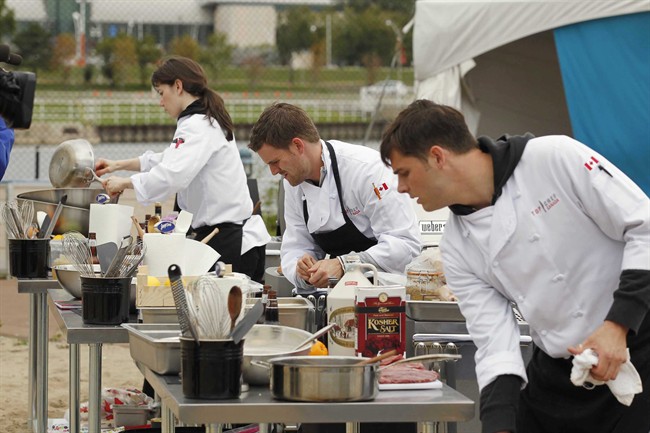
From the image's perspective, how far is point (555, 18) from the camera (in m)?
8.87

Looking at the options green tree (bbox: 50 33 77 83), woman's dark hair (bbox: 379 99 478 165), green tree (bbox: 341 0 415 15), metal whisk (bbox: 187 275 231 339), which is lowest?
metal whisk (bbox: 187 275 231 339)

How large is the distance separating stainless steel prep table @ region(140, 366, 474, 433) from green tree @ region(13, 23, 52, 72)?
38.8 feet

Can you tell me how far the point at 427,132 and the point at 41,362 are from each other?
3008 millimetres

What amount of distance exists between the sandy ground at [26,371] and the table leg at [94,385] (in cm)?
199

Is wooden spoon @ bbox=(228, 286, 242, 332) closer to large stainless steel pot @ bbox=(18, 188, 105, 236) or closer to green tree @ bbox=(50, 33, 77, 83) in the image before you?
large stainless steel pot @ bbox=(18, 188, 105, 236)

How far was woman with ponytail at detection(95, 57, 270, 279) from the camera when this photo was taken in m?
5.14

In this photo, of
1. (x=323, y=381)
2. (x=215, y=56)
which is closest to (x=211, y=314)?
(x=323, y=381)

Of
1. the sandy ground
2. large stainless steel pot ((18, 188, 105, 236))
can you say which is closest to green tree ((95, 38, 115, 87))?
the sandy ground

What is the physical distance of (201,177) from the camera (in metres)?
5.26

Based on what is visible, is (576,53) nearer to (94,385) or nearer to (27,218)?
(27,218)

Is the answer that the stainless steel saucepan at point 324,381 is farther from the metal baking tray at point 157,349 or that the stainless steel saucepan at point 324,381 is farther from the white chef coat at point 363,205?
the white chef coat at point 363,205

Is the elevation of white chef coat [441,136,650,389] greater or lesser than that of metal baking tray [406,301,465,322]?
greater

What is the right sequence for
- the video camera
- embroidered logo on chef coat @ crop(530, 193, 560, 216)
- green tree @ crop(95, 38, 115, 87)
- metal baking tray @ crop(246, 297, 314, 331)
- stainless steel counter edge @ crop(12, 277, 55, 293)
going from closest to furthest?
embroidered logo on chef coat @ crop(530, 193, 560, 216) → metal baking tray @ crop(246, 297, 314, 331) → the video camera → stainless steel counter edge @ crop(12, 277, 55, 293) → green tree @ crop(95, 38, 115, 87)

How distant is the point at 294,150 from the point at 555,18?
559cm
